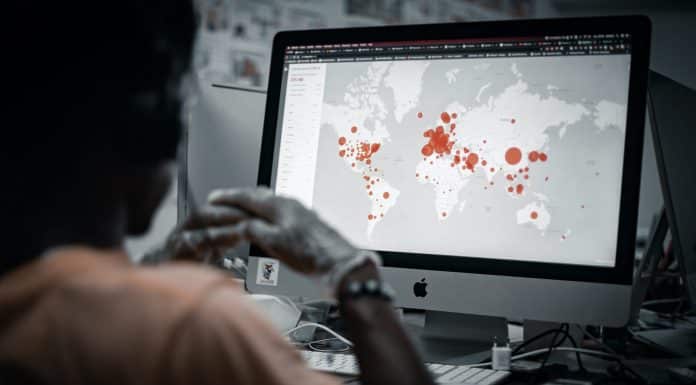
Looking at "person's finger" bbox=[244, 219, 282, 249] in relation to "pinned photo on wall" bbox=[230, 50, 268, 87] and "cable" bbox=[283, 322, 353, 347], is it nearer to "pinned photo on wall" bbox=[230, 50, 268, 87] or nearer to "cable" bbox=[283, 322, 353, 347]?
"cable" bbox=[283, 322, 353, 347]

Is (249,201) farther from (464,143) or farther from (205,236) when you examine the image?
(464,143)

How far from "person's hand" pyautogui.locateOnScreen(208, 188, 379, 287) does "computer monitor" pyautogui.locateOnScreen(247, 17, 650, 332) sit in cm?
35

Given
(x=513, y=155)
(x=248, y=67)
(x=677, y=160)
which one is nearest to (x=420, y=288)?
(x=513, y=155)

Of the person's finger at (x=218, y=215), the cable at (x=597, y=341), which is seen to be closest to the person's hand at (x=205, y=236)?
the person's finger at (x=218, y=215)

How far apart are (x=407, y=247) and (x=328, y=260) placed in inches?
15.0

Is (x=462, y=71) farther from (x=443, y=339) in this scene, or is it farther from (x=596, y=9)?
(x=596, y=9)

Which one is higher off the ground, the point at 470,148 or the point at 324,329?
the point at 470,148

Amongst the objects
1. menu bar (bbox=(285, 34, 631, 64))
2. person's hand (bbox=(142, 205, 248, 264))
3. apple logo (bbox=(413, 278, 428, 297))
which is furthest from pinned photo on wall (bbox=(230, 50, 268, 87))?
person's hand (bbox=(142, 205, 248, 264))

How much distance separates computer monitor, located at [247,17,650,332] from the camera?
33.3 inches

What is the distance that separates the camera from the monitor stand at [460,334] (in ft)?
3.06

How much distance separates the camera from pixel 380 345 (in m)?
0.49

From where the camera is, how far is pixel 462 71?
93 cm

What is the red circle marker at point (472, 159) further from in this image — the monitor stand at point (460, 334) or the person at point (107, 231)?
the person at point (107, 231)

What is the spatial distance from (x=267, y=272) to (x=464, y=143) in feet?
1.26
